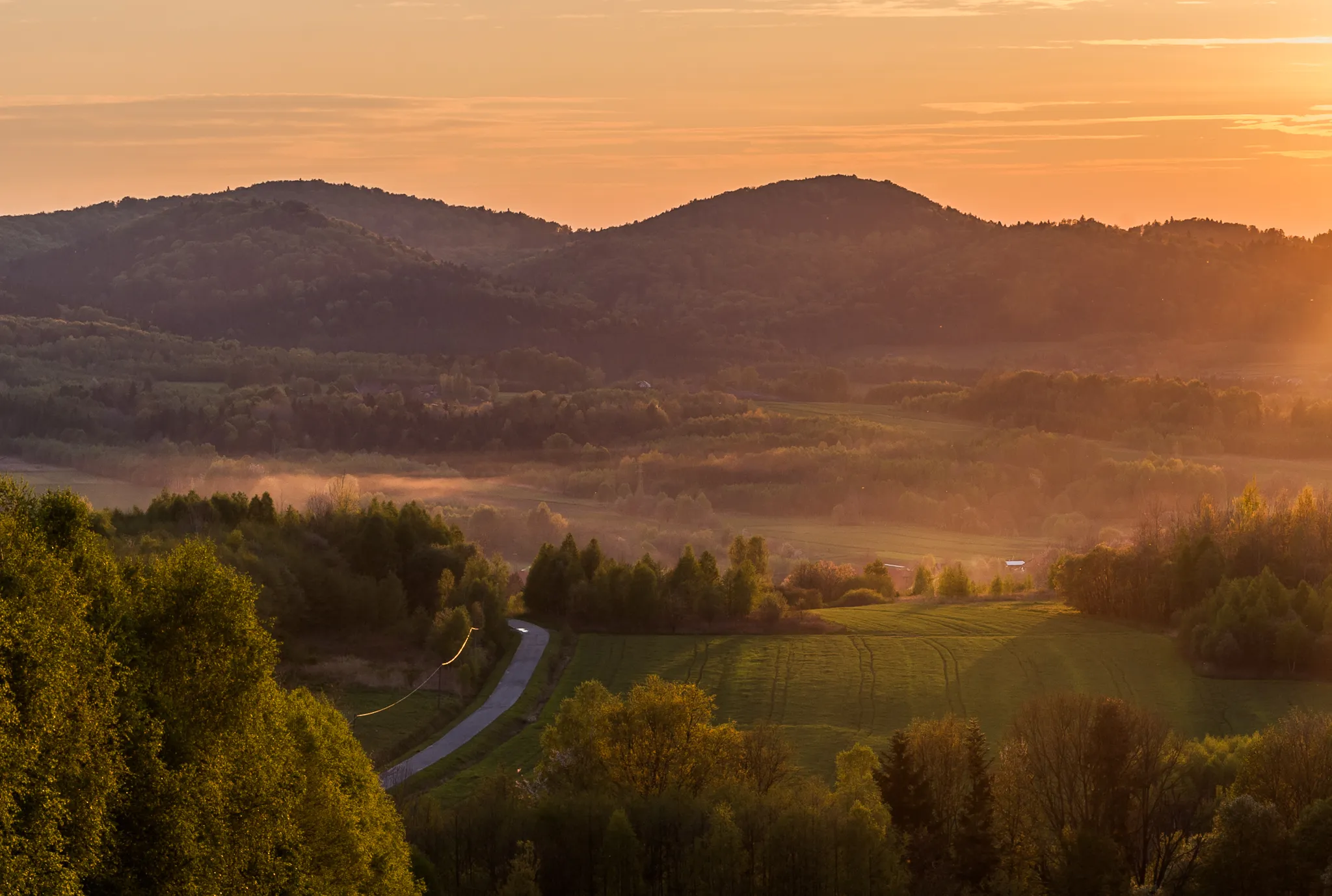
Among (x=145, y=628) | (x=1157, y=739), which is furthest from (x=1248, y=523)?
(x=145, y=628)

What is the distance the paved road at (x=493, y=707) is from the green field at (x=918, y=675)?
111 inches

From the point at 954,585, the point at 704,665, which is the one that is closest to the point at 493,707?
the point at 704,665

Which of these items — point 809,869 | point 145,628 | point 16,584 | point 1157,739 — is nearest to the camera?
point 16,584

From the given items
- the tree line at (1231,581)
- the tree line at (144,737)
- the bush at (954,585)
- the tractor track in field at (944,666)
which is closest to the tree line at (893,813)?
the tree line at (144,737)

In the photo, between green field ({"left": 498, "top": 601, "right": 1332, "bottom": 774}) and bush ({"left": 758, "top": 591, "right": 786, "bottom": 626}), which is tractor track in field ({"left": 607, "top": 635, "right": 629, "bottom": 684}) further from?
bush ({"left": 758, "top": 591, "right": 786, "bottom": 626})

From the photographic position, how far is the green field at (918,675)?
8506 cm

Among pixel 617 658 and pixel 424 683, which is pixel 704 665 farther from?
pixel 424 683

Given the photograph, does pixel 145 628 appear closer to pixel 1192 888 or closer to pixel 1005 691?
pixel 1192 888

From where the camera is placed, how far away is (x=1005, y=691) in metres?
91.7

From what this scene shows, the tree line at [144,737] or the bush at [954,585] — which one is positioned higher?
the tree line at [144,737]

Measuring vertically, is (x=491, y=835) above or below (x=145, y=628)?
below

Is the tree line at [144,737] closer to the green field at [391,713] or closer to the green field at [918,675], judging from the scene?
the green field at [391,713]

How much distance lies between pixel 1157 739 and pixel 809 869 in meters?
19.0

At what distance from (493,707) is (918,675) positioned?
2757 centimetres
